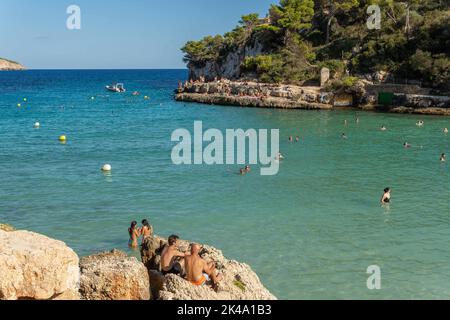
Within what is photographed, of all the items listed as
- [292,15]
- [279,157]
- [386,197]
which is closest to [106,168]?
[279,157]

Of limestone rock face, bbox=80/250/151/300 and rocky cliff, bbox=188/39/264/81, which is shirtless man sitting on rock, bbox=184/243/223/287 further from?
rocky cliff, bbox=188/39/264/81

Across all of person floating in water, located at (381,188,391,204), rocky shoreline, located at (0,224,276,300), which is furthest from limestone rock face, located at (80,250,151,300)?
person floating in water, located at (381,188,391,204)

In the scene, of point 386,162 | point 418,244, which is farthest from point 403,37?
point 418,244

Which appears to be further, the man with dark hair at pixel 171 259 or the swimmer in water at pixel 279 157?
the swimmer in water at pixel 279 157

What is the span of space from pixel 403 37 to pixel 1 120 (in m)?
47.4

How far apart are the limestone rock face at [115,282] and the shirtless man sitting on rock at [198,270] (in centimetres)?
85

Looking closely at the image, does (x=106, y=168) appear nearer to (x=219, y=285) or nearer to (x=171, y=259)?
(x=171, y=259)

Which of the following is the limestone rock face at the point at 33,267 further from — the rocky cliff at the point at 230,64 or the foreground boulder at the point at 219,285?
the rocky cliff at the point at 230,64

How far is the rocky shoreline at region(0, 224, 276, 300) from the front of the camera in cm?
711

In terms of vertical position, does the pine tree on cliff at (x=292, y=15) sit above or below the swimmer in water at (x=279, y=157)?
above

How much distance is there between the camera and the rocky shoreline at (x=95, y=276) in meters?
7.11

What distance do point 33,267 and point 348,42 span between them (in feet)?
211

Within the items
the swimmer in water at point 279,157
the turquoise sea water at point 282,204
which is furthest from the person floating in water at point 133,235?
the swimmer in water at point 279,157
